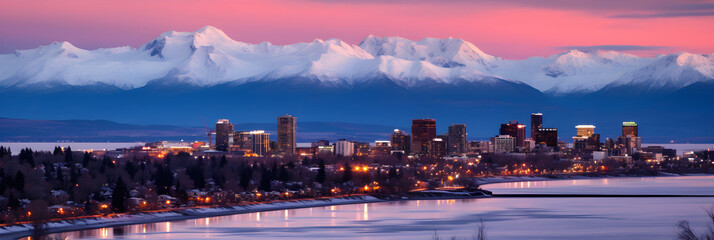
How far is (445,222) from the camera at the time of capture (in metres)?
122

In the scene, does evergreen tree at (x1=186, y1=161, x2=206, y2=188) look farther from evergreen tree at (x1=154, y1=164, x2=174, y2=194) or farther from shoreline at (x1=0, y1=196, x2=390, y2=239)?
shoreline at (x1=0, y1=196, x2=390, y2=239)

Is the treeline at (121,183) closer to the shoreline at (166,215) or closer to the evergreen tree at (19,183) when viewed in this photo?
the evergreen tree at (19,183)

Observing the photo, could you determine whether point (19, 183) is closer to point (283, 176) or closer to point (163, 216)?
point (163, 216)

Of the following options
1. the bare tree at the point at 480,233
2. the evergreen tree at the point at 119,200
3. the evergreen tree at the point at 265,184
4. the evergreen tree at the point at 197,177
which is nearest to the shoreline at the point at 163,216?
the evergreen tree at the point at 119,200

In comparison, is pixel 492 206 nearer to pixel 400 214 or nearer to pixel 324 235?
pixel 400 214

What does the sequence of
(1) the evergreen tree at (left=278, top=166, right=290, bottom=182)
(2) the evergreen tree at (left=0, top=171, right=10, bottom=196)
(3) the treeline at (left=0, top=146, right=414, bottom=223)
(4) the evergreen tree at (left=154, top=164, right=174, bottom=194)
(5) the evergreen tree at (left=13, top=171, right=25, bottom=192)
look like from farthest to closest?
1. (1) the evergreen tree at (left=278, top=166, right=290, bottom=182)
2. (4) the evergreen tree at (left=154, top=164, right=174, bottom=194)
3. (5) the evergreen tree at (left=13, top=171, right=25, bottom=192)
4. (2) the evergreen tree at (left=0, top=171, right=10, bottom=196)
5. (3) the treeline at (left=0, top=146, right=414, bottom=223)

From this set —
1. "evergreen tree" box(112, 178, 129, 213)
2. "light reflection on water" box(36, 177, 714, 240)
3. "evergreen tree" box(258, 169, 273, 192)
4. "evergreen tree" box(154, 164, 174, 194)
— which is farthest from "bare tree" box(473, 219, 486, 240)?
"evergreen tree" box(258, 169, 273, 192)

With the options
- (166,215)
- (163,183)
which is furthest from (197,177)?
(166,215)

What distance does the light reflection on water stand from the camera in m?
108

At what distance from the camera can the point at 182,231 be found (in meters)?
112

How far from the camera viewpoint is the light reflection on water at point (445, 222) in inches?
4235

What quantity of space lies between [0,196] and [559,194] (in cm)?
9273

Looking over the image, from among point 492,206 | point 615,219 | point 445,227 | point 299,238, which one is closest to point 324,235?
point 299,238

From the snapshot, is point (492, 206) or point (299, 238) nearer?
point (299, 238)
